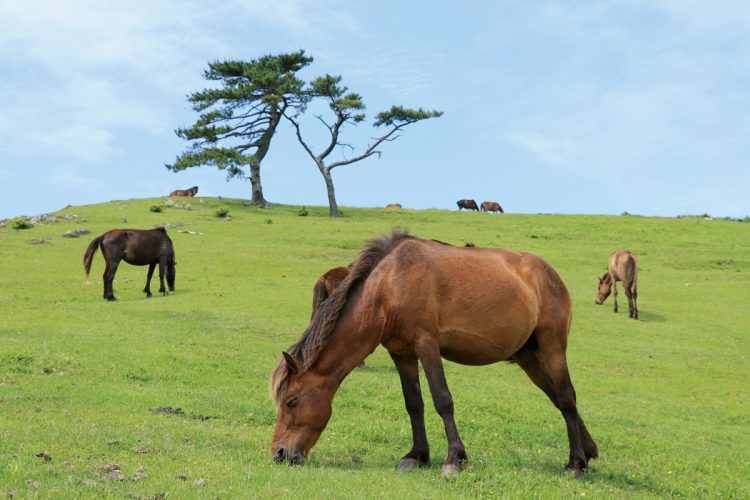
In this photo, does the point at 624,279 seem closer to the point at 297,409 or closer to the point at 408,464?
the point at 408,464

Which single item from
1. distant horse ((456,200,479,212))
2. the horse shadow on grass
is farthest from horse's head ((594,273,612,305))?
distant horse ((456,200,479,212))

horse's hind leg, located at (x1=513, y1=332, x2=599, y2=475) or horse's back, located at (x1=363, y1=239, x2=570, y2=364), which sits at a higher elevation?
horse's back, located at (x1=363, y1=239, x2=570, y2=364)

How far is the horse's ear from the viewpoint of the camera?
23.1 feet

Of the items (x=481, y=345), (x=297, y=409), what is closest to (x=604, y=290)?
(x=481, y=345)

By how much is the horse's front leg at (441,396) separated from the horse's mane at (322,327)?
35.4 inches

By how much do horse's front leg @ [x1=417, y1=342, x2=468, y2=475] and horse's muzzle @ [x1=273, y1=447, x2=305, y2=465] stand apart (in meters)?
1.38

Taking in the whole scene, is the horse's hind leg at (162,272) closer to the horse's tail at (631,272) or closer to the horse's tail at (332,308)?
the horse's tail at (631,272)

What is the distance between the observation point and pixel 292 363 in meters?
7.08

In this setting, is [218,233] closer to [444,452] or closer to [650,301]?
[650,301]

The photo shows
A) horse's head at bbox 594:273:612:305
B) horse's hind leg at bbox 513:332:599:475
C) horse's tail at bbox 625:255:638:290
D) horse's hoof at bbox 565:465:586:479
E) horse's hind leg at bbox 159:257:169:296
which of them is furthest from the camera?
horse's head at bbox 594:273:612:305

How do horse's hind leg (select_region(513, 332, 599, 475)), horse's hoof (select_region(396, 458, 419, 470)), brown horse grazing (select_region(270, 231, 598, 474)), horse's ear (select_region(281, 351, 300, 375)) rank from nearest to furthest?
horse's ear (select_region(281, 351, 300, 375)), brown horse grazing (select_region(270, 231, 598, 474)), horse's hoof (select_region(396, 458, 419, 470)), horse's hind leg (select_region(513, 332, 599, 475))

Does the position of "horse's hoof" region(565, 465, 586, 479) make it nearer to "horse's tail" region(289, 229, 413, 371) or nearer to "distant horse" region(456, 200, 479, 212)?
"horse's tail" region(289, 229, 413, 371)

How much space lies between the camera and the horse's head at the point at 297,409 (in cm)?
Answer: 708

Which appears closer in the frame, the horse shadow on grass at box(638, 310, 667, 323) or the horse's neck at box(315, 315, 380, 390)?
the horse's neck at box(315, 315, 380, 390)
